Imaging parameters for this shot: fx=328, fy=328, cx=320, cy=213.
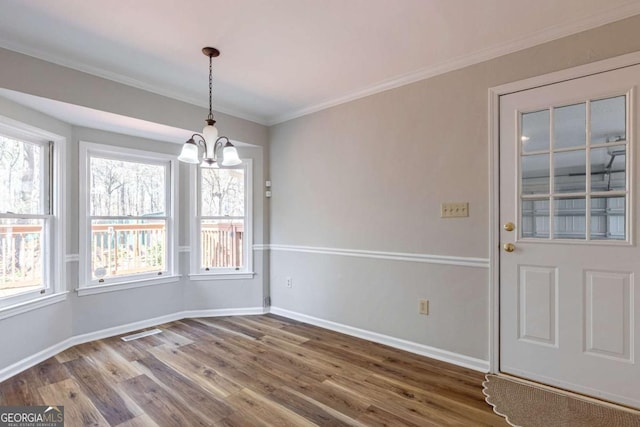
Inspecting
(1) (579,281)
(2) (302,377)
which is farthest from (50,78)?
(1) (579,281)

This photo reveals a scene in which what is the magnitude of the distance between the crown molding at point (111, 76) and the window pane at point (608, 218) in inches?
136

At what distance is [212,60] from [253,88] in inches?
24.3

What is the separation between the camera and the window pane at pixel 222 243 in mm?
4109

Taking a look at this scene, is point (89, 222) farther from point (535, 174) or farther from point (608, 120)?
point (608, 120)

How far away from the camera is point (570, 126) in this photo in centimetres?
229

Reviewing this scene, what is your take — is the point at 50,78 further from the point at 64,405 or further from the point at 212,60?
the point at 64,405

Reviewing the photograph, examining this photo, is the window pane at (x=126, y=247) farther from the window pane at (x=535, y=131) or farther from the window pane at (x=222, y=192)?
the window pane at (x=535, y=131)

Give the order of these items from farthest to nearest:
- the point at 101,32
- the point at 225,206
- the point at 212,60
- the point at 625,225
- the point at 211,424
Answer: the point at 225,206 < the point at 212,60 < the point at 101,32 < the point at 625,225 < the point at 211,424

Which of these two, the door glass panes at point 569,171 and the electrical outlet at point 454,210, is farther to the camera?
the electrical outlet at point 454,210

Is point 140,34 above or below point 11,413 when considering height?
above

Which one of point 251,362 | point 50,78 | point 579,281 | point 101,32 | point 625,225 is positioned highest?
point 101,32

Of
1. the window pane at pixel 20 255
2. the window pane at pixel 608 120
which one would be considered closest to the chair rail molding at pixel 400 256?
the window pane at pixel 608 120

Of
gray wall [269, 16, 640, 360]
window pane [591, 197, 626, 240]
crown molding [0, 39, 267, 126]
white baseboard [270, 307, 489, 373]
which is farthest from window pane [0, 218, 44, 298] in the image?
window pane [591, 197, 626, 240]

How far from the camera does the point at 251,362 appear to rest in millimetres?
2760
